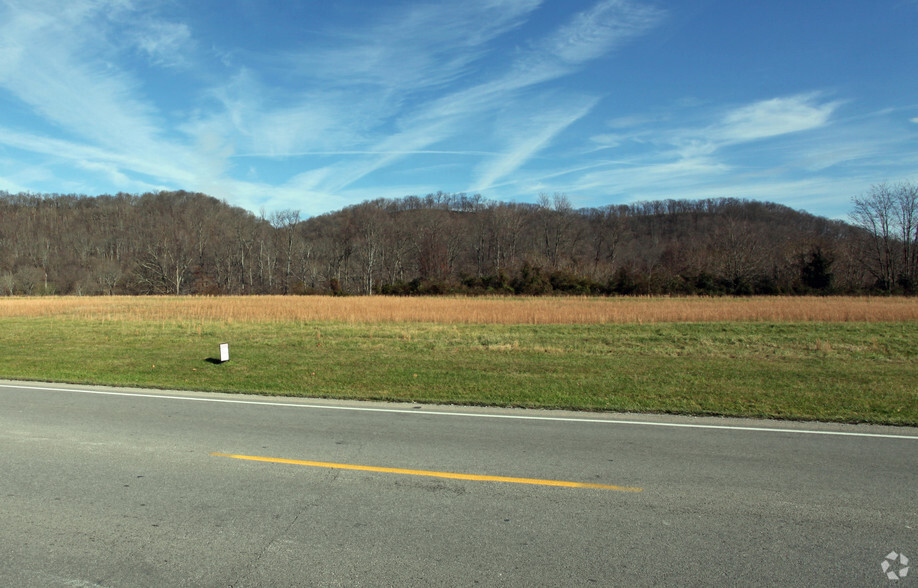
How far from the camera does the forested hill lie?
78062 mm

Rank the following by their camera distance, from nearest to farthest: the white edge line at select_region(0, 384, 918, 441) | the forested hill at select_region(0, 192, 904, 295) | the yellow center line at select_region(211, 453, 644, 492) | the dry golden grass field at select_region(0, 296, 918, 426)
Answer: the yellow center line at select_region(211, 453, 644, 492) → the white edge line at select_region(0, 384, 918, 441) → the dry golden grass field at select_region(0, 296, 918, 426) → the forested hill at select_region(0, 192, 904, 295)

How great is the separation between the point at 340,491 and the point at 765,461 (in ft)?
15.7

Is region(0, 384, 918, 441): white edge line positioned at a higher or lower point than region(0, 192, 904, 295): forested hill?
lower

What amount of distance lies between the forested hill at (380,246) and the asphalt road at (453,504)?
182 feet

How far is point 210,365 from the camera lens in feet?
47.0

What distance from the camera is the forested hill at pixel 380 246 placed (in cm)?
7806

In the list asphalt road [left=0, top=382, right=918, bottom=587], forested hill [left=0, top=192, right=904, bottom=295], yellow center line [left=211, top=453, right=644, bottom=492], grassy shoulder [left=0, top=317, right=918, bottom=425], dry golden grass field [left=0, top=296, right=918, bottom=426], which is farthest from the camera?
forested hill [left=0, top=192, right=904, bottom=295]

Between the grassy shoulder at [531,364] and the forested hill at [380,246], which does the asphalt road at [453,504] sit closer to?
the grassy shoulder at [531,364]

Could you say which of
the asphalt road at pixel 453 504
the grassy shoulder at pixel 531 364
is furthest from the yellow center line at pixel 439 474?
the grassy shoulder at pixel 531 364

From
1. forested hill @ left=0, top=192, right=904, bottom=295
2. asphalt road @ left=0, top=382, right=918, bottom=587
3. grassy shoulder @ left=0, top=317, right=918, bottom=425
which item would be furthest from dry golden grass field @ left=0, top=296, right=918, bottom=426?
forested hill @ left=0, top=192, right=904, bottom=295

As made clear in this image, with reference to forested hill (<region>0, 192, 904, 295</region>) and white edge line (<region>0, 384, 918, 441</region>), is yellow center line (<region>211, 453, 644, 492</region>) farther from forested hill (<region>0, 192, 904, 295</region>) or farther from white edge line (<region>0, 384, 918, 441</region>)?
forested hill (<region>0, 192, 904, 295</region>)

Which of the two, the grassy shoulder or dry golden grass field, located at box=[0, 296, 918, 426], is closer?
the grassy shoulder

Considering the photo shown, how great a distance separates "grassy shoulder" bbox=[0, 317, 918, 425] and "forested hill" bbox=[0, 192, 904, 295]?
138 ft

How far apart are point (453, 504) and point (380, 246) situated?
90.7m
